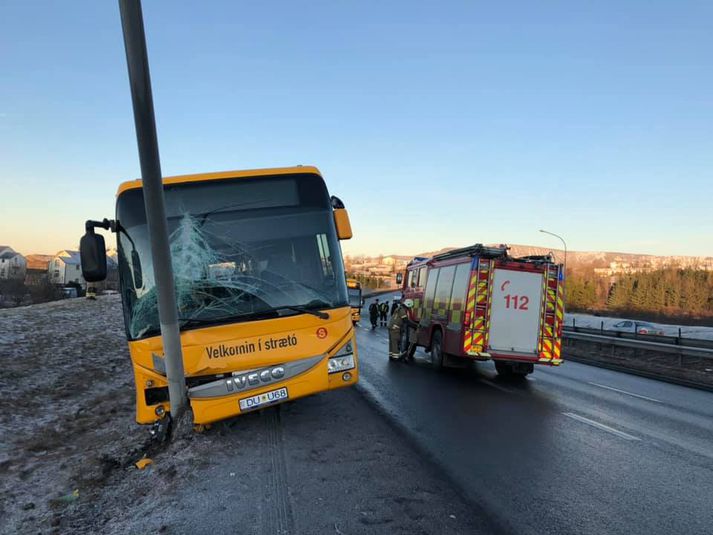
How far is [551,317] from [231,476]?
8.58 metres

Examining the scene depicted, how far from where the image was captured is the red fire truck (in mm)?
10891

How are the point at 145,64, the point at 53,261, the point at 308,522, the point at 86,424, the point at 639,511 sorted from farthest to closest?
1. the point at 53,261
2. the point at 86,424
3. the point at 145,64
4. the point at 639,511
5. the point at 308,522

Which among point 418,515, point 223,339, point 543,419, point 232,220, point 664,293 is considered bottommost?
point 664,293

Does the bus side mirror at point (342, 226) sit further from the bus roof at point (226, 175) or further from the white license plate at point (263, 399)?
the white license plate at point (263, 399)

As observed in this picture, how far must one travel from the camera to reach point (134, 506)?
4195 mm

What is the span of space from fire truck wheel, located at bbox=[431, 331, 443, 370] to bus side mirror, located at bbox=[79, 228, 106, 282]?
856 centimetres

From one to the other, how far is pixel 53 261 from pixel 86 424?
404 feet

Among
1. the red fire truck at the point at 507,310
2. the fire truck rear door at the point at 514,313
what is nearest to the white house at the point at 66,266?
the red fire truck at the point at 507,310

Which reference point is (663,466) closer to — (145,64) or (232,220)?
(232,220)

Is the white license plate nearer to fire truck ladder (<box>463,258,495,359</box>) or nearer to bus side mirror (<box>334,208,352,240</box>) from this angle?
bus side mirror (<box>334,208,352,240</box>)

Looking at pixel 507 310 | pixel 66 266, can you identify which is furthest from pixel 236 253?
pixel 66 266

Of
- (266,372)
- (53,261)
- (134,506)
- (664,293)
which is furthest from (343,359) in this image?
(53,261)

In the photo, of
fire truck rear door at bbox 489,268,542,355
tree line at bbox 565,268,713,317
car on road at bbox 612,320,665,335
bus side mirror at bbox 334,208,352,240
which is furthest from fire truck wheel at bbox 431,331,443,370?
tree line at bbox 565,268,713,317

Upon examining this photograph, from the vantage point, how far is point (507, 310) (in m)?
11.0
